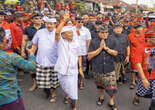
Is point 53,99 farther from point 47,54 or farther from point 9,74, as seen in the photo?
point 9,74

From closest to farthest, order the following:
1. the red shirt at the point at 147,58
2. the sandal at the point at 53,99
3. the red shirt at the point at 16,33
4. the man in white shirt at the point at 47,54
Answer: the red shirt at the point at 147,58 → the man in white shirt at the point at 47,54 → the sandal at the point at 53,99 → the red shirt at the point at 16,33

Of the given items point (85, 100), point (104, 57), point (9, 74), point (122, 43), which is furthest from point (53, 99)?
point (122, 43)

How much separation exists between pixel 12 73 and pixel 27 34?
7.67 feet

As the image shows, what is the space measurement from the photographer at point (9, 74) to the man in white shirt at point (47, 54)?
1.48 m

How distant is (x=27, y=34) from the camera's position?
425 cm

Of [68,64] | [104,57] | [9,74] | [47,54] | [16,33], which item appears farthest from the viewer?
[16,33]

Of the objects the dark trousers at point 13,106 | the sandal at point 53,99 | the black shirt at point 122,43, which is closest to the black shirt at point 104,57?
the black shirt at point 122,43

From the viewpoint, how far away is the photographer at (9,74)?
199 cm

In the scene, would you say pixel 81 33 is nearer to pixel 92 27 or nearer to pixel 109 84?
pixel 92 27

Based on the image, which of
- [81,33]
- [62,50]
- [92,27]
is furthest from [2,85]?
[92,27]

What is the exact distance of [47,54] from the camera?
364cm

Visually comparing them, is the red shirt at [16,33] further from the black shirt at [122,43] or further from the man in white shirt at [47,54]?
the black shirt at [122,43]

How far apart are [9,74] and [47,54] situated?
162 centimetres

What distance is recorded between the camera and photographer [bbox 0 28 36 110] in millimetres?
1985
